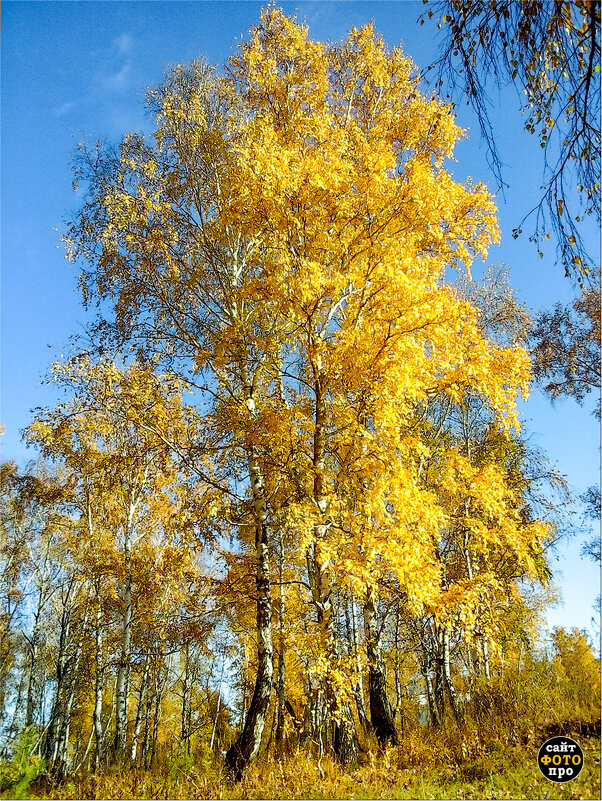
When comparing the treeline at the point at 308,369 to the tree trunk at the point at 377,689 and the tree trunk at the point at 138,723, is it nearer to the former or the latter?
the tree trunk at the point at 377,689

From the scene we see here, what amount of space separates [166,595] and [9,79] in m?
11.7

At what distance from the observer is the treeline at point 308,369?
6.34m

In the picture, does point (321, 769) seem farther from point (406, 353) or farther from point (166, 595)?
point (166, 595)

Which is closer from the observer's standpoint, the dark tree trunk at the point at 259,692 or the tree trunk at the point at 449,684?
the dark tree trunk at the point at 259,692

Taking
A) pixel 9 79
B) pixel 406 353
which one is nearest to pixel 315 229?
pixel 406 353

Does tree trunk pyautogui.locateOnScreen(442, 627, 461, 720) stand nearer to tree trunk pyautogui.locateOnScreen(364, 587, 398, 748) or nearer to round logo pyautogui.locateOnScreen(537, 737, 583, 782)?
tree trunk pyautogui.locateOnScreen(364, 587, 398, 748)

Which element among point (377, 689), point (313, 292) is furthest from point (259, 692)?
point (313, 292)

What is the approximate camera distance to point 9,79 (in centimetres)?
854

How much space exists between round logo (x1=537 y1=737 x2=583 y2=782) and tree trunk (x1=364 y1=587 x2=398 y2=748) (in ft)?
7.55

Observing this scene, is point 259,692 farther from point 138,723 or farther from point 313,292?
point 138,723

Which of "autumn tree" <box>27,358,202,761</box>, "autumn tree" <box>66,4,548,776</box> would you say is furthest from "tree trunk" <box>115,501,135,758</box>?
"autumn tree" <box>66,4,548,776</box>

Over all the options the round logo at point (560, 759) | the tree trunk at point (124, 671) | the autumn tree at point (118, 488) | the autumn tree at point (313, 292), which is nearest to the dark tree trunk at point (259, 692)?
the autumn tree at point (313, 292)

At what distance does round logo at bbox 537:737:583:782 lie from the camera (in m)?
4.90

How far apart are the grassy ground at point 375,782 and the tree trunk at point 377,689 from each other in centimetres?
84
